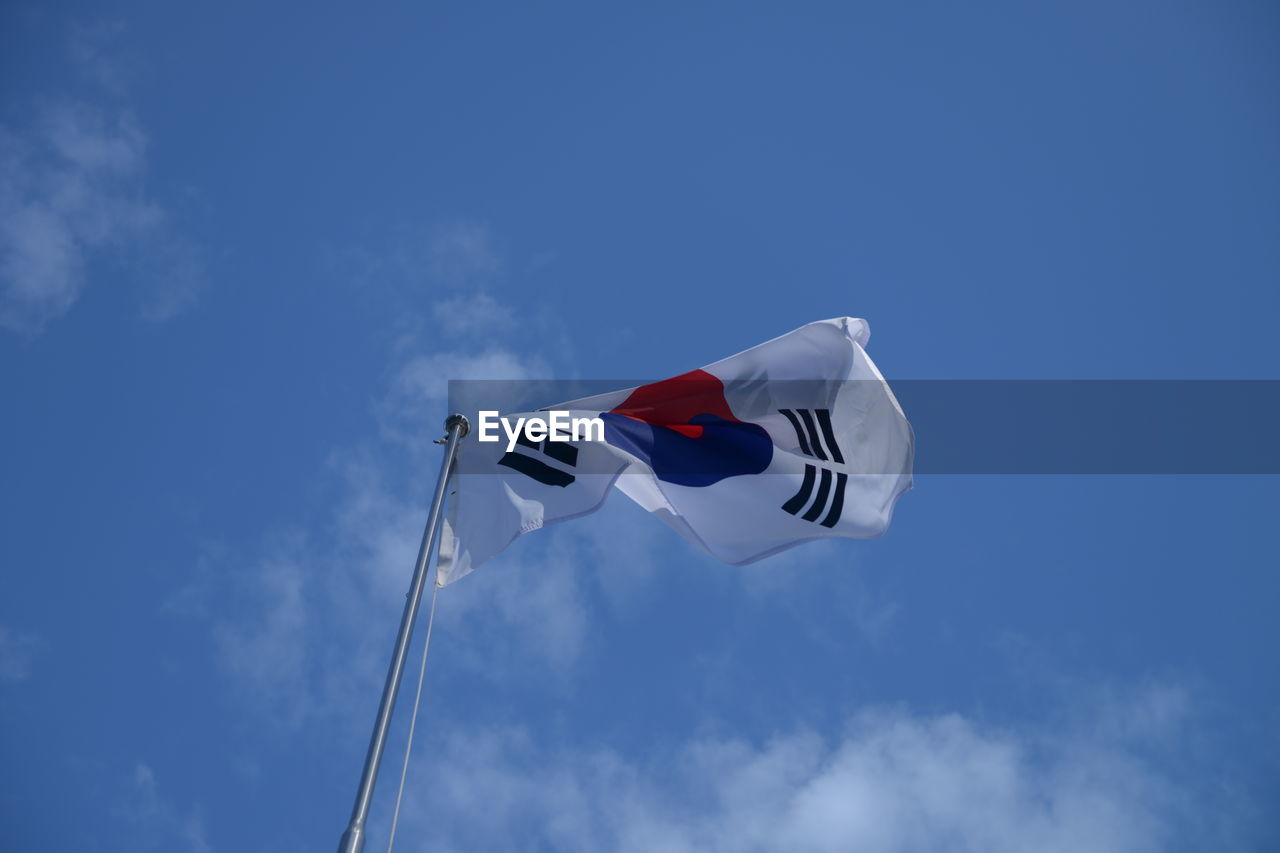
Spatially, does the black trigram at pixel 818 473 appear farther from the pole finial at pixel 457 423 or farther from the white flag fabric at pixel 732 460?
the pole finial at pixel 457 423

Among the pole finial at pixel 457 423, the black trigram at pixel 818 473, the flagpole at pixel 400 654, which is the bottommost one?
the flagpole at pixel 400 654

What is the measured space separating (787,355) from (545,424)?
4.19 m

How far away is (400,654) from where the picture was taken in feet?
27.1

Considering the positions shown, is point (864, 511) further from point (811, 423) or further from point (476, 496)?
point (476, 496)

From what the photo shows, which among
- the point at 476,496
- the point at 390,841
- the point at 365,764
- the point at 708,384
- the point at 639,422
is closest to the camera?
the point at 365,764

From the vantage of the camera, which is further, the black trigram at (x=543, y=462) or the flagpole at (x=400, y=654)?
the black trigram at (x=543, y=462)

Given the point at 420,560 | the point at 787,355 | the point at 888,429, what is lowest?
the point at 420,560

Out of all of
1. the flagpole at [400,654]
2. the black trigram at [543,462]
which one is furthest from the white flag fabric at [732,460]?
the flagpole at [400,654]

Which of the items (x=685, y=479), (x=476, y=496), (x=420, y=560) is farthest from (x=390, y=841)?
(x=685, y=479)

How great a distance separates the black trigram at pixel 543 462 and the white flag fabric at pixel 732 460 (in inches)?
0.5

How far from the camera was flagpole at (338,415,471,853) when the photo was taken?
22.5ft

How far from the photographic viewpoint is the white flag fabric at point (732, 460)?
10984 mm

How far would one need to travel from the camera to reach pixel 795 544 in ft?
40.4

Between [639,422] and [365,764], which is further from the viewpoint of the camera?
[639,422]
